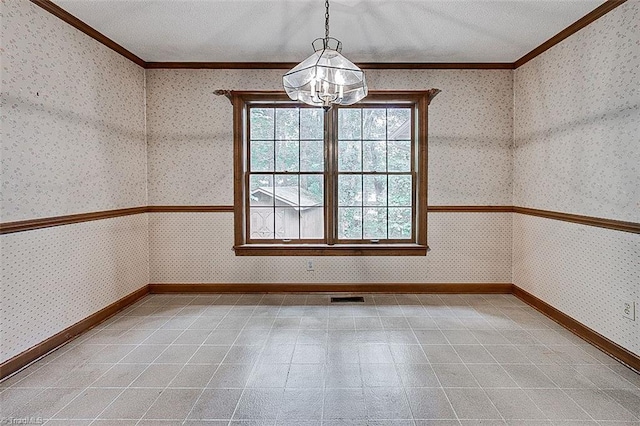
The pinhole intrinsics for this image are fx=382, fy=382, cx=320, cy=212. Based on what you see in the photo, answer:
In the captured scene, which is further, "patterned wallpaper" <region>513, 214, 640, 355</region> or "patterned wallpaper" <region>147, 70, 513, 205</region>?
"patterned wallpaper" <region>147, 70, 513, 205</region>

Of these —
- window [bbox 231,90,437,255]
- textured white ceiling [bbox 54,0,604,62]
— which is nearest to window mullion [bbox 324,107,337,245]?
window [bbox 231,90,437,255]

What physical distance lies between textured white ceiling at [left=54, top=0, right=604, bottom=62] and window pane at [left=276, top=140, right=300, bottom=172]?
3.10 ft

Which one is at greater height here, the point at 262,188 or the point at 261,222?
the point at 262,188

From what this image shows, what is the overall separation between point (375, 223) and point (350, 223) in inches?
11.8

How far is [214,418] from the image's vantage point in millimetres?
2090

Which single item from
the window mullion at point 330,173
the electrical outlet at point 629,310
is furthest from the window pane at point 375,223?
the electrical outlet at point 629,310

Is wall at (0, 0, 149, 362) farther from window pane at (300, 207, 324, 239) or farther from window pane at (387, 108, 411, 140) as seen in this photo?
window pane at (387, 108, 411, 140)

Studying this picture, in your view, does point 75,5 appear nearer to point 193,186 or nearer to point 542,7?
point 193,186

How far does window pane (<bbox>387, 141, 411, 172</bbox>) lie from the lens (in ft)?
14.9

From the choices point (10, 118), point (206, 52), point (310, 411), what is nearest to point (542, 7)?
point (206, 52)

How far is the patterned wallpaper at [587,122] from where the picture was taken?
Result: 271 cm

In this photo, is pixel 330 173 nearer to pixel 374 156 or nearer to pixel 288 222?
pixel 374 156

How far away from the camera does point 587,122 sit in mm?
3135

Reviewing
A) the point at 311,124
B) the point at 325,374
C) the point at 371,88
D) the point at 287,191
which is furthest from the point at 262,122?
the point at 325,374
